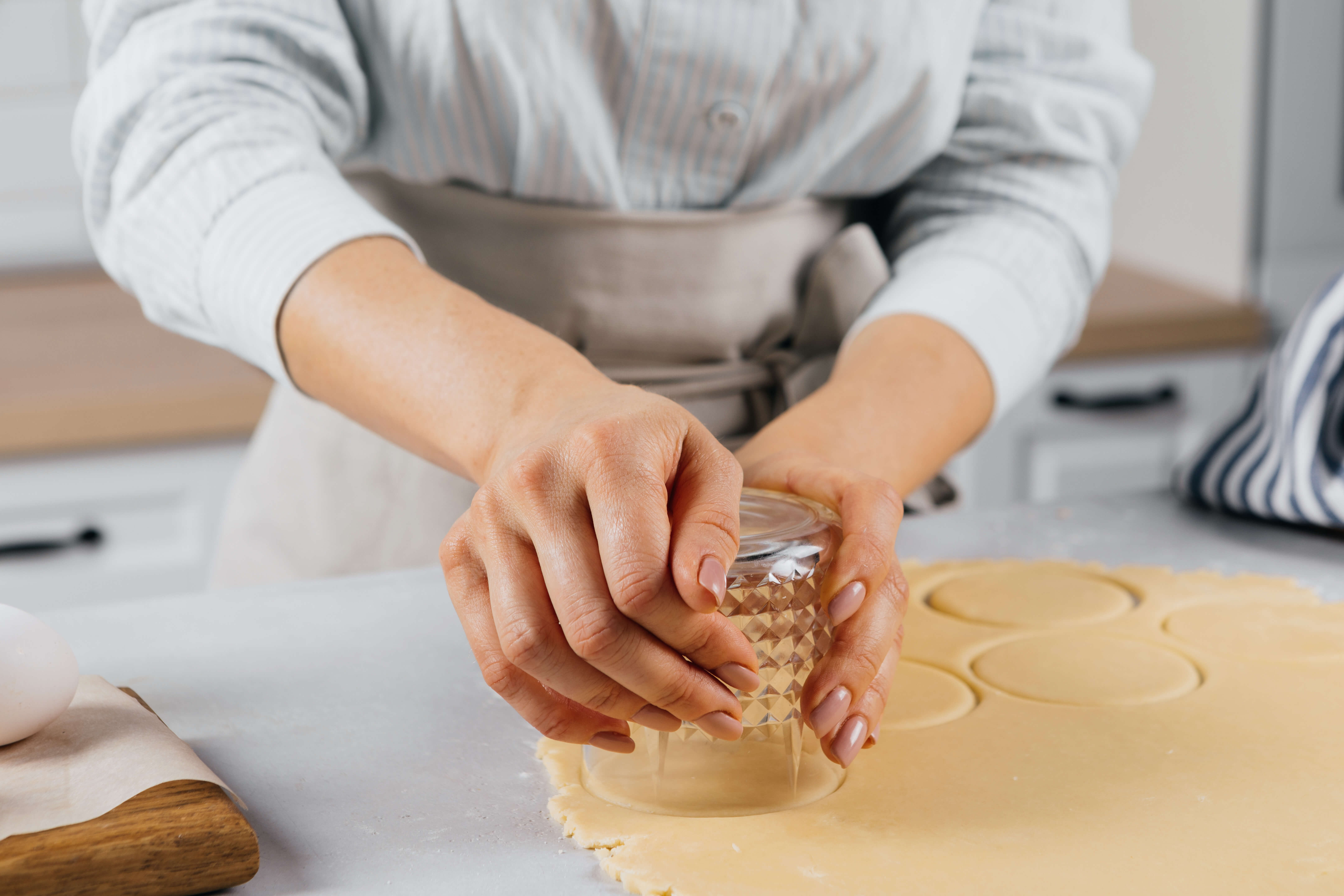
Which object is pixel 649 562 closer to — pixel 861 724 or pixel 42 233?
pixel 861 724

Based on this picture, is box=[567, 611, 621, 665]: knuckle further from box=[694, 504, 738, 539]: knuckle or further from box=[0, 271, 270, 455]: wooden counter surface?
box=[0, 271, 270, 455]: wooden counter surface

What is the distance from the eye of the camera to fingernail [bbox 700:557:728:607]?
16.3 inches

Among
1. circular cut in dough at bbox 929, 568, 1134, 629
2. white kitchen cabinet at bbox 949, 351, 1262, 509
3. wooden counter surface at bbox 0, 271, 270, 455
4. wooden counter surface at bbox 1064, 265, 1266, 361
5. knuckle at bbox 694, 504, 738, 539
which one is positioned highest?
knuckle at bbox 694, 504, 738, 539

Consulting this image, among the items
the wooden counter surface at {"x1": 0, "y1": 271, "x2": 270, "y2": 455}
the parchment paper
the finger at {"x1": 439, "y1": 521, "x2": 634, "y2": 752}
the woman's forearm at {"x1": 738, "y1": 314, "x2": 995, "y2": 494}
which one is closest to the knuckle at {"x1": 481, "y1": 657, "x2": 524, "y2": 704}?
the finger at {"x1": 439, "y1": 521, "x2": 634, "y2": 752}

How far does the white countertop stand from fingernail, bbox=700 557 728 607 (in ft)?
0.40

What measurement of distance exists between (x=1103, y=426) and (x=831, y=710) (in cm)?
136

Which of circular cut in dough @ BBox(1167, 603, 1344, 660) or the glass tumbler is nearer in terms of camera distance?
the glass tumbler

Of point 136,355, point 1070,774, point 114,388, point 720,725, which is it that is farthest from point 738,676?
point 136,355

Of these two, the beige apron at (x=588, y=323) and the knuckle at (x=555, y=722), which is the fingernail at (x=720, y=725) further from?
the beige apron at (x=588, y=323)

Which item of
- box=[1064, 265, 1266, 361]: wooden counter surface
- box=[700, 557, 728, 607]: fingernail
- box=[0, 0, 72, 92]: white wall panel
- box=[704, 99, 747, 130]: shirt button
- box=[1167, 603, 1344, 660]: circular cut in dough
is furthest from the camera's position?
box=[0, 0, 72, 92]: white wall panel

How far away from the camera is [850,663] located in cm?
49

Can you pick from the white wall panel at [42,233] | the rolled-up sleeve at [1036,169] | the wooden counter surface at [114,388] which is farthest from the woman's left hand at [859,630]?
the white wall panel at [42,233]

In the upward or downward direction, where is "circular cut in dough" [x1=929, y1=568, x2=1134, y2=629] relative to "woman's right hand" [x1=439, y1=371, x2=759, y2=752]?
downward

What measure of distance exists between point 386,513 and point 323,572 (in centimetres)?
8
